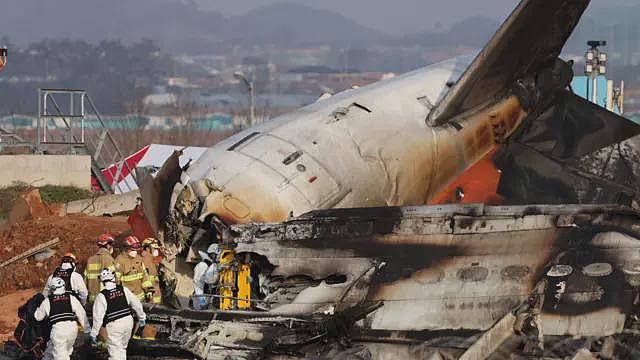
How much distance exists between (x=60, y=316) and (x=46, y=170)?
63.7 feet

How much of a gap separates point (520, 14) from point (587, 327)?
8325 mm

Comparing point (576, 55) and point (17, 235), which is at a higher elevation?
point (576, 55)

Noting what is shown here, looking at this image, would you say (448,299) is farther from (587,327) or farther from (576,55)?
(576,55)

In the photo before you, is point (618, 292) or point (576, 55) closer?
point (618, 292)

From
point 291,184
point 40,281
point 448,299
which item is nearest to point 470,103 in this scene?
point 291,184

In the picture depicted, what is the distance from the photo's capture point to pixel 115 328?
1536 cm

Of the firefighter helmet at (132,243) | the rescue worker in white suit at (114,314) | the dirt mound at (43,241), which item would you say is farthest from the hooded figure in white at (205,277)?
the dirt mound at (43,241)

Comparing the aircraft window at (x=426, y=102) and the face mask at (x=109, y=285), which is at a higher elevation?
the aircraft window at (x=426, y=102)

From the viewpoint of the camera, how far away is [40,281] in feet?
82.2

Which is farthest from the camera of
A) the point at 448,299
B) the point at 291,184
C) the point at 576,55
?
the point at 576,55

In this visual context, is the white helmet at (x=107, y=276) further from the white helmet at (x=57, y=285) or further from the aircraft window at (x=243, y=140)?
the aircraft window at (x=243, y=140)

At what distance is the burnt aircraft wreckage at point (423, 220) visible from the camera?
558 inches

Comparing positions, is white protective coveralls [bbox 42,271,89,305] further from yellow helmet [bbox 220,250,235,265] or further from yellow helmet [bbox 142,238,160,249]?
yellow helmet [bbox 220,250,235,265]

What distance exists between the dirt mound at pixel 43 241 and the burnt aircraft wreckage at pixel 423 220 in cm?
711
